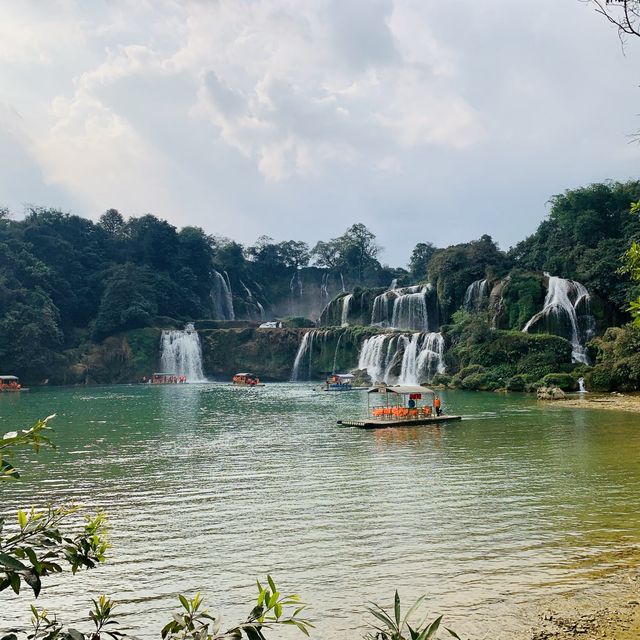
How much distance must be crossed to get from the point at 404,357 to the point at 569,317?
1238cm

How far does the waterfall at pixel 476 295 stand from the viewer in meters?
53.3

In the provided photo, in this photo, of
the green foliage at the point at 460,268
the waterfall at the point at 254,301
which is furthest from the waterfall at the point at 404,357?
the waterfall at the point at 254,301

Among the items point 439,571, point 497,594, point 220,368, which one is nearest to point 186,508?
point 439,571

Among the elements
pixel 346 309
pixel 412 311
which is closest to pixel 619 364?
pixel 412 311

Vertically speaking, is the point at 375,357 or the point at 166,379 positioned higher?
the point at 375,357

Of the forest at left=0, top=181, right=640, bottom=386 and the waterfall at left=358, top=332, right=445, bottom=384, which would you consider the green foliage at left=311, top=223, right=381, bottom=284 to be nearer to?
the forest at left=0, top=181, right=640, bottom=386

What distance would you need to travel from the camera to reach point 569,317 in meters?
46.2

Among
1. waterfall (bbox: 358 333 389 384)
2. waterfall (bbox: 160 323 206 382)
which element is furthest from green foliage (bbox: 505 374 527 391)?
waterfall (bbox: 160 323 206 382)

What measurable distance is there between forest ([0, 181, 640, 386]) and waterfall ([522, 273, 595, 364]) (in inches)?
36.8

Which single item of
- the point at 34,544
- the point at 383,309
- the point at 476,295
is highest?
the point at 476,295

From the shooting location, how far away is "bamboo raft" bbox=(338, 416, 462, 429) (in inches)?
938

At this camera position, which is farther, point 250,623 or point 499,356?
point 499,356

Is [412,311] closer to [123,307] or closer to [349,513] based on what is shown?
[123,307]

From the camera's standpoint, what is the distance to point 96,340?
67.9 metres
